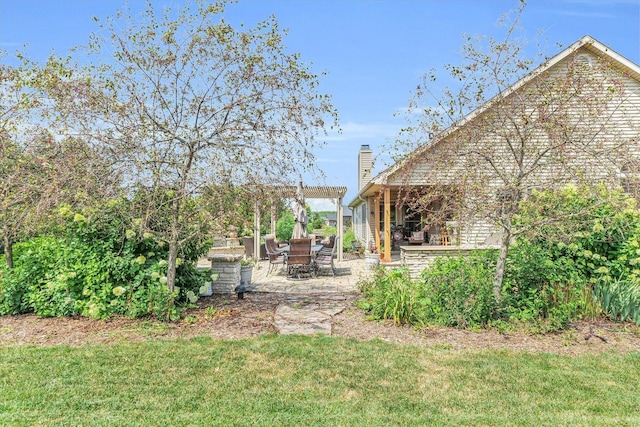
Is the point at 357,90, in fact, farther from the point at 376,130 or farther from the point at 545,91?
the point at 545,91

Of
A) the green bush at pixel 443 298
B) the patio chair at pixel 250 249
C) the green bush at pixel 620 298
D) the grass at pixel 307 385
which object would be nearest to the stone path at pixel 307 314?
the grass at pixel 307 385

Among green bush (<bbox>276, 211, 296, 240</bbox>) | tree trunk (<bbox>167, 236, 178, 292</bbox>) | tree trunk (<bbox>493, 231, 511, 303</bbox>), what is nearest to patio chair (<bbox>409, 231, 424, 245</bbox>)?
green bush (<bbox>276, 211, 296, 240</bbox>)

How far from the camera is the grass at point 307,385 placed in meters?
2.96

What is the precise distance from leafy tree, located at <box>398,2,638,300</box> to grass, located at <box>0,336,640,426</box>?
1.86m

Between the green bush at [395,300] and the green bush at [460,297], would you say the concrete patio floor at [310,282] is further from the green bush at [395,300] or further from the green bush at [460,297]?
the green bush at [460,297]

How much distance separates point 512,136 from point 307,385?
166 inches

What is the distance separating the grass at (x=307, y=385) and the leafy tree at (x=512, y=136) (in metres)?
1.86

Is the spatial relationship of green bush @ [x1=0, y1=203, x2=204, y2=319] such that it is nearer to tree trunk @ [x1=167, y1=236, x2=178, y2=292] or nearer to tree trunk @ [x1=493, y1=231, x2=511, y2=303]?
tree trunk @ [x1=167, y1=236, x2=178, y2=292]

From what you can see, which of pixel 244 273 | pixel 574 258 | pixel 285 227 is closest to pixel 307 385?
pixel 244 273

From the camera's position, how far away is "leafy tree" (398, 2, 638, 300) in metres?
5.08

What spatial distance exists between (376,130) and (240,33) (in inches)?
102

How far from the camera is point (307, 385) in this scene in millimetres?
3500

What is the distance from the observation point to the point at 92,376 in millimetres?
3646

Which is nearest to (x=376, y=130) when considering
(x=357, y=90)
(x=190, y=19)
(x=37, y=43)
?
Answer: (x=357, y=90)
